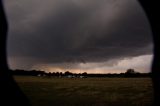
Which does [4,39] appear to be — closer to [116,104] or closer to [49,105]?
[49,105]

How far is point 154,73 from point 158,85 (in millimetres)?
316

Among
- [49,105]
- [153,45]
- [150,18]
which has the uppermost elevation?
[150,18]

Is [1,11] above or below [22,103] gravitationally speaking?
above

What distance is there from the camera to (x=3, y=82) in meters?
9.28

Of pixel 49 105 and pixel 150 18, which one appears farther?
pixel 49 105

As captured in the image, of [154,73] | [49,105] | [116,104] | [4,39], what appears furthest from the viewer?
[116,104]

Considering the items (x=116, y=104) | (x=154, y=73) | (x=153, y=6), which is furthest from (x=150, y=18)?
(x=116, y=104)

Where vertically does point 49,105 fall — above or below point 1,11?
below

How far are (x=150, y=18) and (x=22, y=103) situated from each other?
13.0 ft

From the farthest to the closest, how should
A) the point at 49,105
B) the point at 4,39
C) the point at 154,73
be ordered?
the point at 49,105, the point at 4,39, the point at 154,73

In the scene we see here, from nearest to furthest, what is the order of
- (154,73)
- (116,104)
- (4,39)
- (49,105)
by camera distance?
(154,73), (4,39), (49,105), (116,104)

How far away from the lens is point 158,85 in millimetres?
8414

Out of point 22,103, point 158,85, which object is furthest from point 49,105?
point 158,85

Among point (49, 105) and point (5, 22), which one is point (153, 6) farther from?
point (49, 105)
